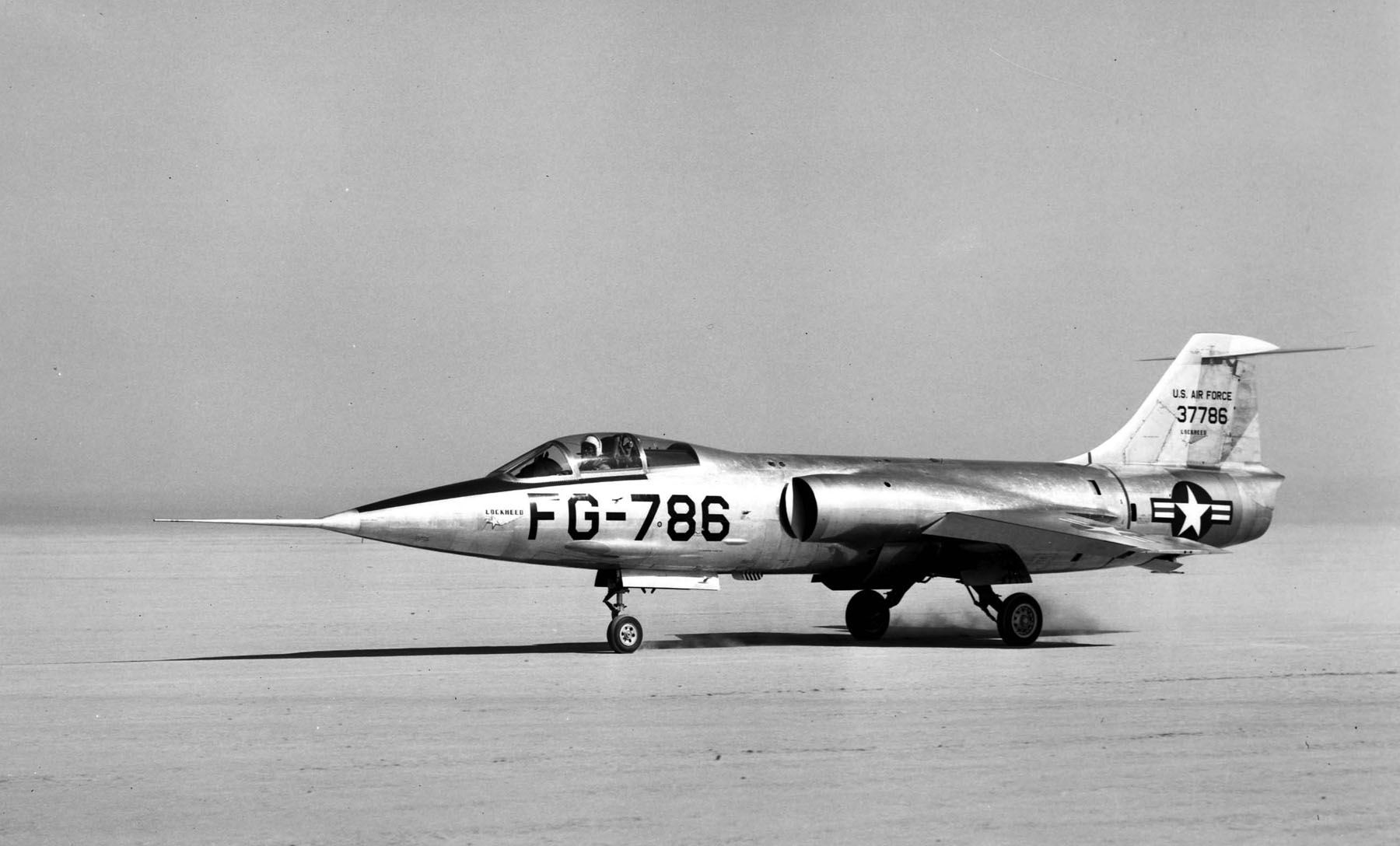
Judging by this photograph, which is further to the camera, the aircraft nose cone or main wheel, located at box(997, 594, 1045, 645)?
main wheel, located at box(997, 594, 1045, 645)

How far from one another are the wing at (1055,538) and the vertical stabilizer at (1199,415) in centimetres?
292

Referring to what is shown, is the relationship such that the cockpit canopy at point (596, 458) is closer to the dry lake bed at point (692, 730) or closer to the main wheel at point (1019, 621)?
the dry lake bed at point (692, 730)

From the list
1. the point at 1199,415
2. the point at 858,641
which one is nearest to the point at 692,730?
the point at 858,641

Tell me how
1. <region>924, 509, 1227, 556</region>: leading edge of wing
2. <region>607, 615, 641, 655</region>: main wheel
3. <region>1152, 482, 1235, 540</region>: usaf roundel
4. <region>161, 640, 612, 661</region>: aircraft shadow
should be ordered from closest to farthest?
1. <region>161, 640, 612, 661</region>: aircraft shadow
2. <region>607, 615, 641, 655</region>: main wheel
3. <region>924, 509, 1227, 556</region>: leading edge of wing
4. <region>1152, 482, 1235, 540</region>: usaf roundel

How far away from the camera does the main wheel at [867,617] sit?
1777cm

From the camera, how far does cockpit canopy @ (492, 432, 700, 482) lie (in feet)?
50.1

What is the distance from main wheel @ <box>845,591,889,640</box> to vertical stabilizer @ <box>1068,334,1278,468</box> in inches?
161

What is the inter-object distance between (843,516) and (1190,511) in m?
5.48

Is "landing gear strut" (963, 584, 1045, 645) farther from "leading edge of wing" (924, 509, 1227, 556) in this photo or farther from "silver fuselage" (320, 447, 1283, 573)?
"leading edge of wing" (924, 509, 1227, 556)

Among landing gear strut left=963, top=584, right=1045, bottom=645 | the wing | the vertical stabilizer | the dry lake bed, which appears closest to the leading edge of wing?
the wing

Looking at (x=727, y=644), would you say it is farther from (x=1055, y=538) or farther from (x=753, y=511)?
(x=1055, y=538)

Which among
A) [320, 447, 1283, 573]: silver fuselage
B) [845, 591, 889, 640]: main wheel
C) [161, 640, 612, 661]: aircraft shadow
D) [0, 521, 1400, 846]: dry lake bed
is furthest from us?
[845, 591, 889, 640]: main wheel

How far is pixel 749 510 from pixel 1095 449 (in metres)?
6.18

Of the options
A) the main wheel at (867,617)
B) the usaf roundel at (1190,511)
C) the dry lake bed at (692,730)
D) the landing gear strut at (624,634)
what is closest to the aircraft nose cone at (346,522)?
the dry lake bed at (692,730)
